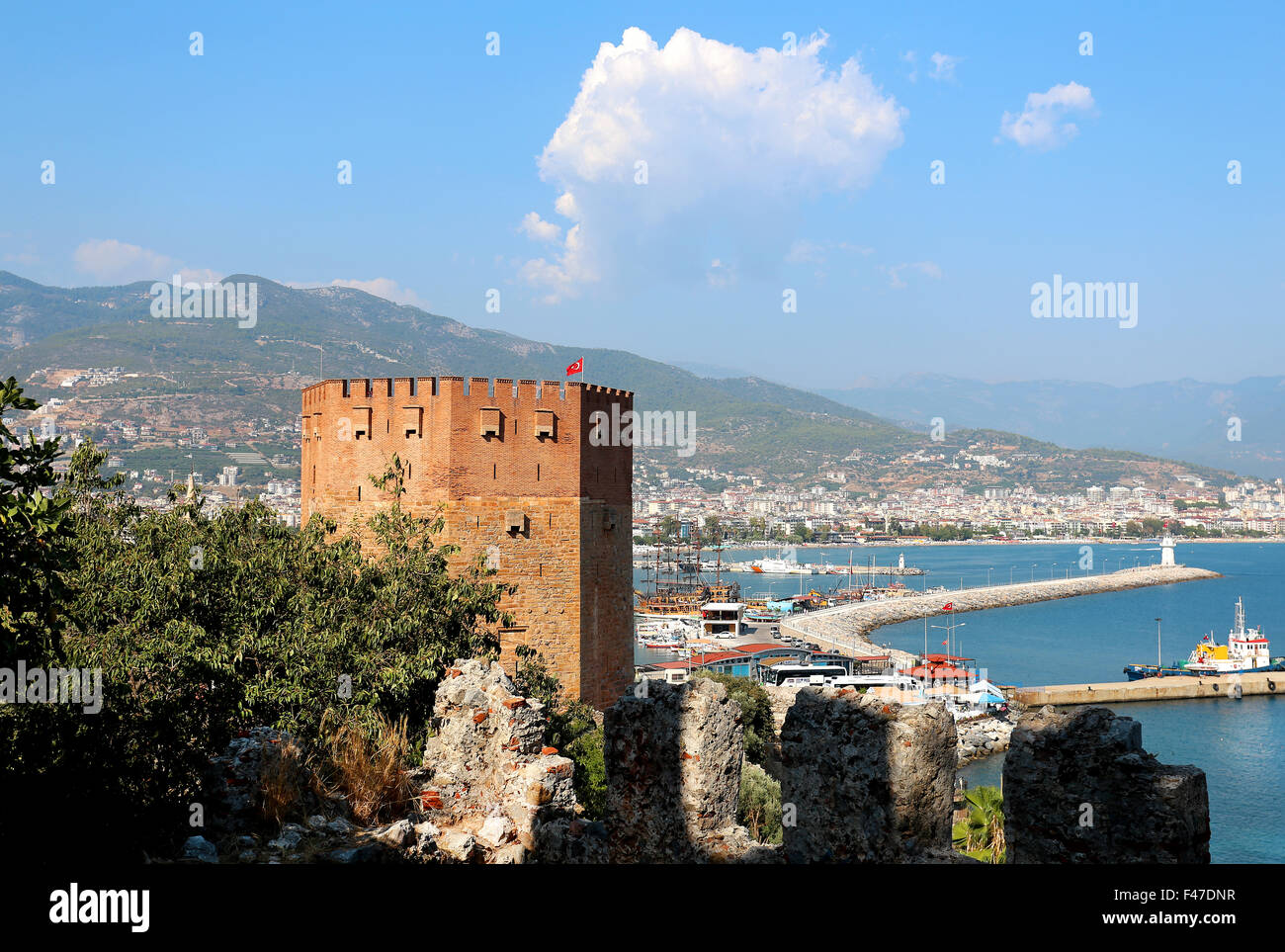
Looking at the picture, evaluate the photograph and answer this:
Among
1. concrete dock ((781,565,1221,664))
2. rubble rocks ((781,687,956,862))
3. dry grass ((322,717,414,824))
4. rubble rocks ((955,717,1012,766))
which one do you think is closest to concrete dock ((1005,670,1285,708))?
rubble rocks ((955,717,1012,766))

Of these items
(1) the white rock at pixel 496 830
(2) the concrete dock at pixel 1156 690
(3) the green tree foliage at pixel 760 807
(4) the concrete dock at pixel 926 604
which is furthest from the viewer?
(4) the concrete dock at pixel 926 604

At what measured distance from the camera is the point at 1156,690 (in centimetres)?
6094

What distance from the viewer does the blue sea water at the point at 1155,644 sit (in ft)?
131

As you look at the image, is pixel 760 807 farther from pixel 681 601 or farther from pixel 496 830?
pixel 681 601

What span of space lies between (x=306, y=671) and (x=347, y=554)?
3.85 m

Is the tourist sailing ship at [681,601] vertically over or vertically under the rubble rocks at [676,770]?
under

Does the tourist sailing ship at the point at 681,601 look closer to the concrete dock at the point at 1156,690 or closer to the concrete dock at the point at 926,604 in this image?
the concrete dock at the point at 926,604

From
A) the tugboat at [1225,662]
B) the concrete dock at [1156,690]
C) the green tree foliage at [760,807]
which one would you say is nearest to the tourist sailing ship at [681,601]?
the concrete dock at [1156,690]

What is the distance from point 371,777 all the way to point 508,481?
9245 mm

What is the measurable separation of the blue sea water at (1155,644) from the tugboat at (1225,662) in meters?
2.05

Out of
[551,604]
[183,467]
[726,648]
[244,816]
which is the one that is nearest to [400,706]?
[244,816]

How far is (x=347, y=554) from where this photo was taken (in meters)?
14.8

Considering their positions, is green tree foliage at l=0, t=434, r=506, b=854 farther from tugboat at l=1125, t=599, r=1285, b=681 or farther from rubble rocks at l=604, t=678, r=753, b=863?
tugboat at l=1125, t=599, r=1285, b=681

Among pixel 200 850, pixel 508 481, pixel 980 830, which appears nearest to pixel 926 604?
pixel 980 830
